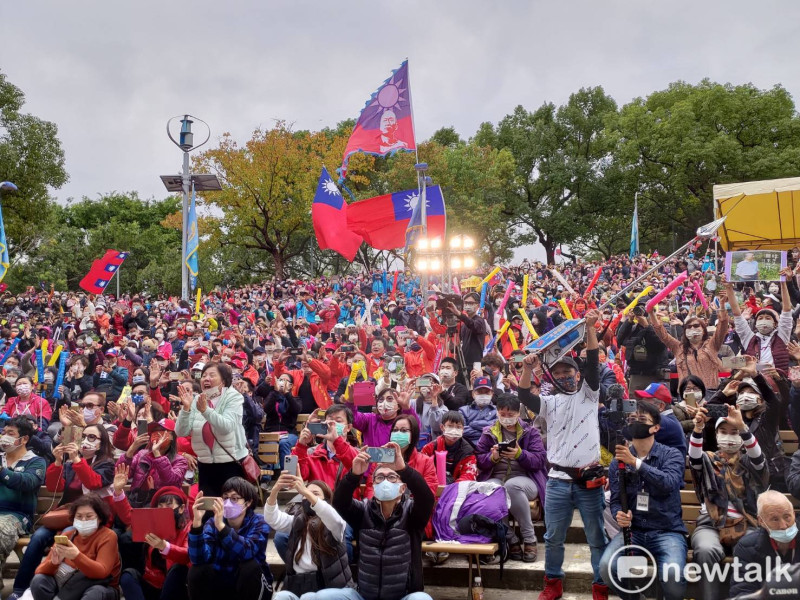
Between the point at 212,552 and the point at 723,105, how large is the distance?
43.9 meters

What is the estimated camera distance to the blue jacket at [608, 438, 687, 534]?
5.06 m

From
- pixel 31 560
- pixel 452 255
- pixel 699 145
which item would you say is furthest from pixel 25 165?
pixel 699 145

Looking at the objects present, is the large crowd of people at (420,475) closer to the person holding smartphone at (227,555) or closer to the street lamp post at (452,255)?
the person holding smartphone at (227,555)

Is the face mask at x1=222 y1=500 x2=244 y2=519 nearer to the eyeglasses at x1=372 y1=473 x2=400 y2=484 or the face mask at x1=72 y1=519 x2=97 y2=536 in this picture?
the eyeglasses at x1=372 y1=473 x2=400 y2=484

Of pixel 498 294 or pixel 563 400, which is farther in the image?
pixel 498 294

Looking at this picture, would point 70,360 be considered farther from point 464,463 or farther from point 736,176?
point 736,176

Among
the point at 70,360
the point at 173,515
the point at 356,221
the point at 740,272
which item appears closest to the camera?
the point at 173,515

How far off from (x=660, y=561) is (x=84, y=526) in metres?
4.42

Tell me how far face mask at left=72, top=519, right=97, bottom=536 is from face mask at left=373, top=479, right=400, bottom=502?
2372mm

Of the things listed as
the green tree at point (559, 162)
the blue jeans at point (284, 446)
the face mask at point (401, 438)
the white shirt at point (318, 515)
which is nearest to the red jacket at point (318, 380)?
the blue jeans at point (284, 446)

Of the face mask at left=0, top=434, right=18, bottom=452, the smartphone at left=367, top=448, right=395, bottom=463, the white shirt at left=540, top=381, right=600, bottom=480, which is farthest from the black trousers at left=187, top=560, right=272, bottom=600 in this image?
the face mask at left=0, top=434, right=18, bottom=452

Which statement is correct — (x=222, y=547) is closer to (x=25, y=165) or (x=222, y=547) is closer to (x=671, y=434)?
(x=671, y=434)

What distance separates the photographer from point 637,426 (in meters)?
5.25

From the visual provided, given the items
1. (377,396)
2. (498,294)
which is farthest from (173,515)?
(498,294)
